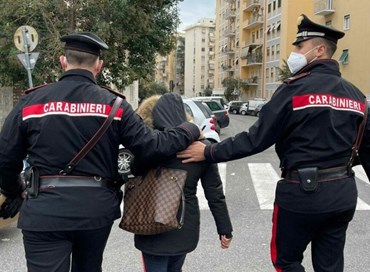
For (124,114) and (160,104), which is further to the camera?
(160,104)

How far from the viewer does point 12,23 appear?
13594 millimetres

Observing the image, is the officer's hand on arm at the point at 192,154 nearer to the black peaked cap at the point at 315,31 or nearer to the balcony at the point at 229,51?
the black peaked cap at the point at 315,31

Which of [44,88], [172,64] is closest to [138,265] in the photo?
[44,88]

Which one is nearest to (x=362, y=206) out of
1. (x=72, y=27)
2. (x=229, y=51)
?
(x=72, y=27)

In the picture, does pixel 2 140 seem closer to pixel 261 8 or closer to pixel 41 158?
pixel 41 158

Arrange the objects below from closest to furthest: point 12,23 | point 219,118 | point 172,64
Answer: point 12,23 < point 219,118 < point 172,64

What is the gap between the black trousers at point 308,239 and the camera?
9.27ft

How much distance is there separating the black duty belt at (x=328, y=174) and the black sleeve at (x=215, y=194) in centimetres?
48

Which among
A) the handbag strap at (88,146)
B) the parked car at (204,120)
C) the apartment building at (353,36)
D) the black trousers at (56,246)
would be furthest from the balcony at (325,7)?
the black trousers at (56,246)

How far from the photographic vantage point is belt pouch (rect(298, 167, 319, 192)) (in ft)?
8.89

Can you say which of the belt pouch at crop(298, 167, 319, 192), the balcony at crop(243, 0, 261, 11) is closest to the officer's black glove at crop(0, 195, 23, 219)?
the belt pouch at crop(298, 167, 319, 192)

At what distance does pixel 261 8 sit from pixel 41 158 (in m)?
62.1

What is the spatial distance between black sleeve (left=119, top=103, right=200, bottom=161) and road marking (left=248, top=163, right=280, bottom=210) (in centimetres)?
437

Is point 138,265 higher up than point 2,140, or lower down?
lower down
